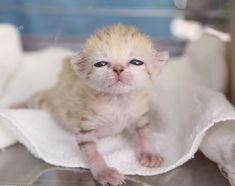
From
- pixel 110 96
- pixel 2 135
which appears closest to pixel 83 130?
pixel 110 96

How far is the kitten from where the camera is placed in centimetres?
89

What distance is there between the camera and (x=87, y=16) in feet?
5.50

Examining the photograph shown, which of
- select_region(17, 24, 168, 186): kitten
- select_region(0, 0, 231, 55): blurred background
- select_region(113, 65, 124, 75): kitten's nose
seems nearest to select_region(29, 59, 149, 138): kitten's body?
select_region(17, 24, 168, 186): kitten

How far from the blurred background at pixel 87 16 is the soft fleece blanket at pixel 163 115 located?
21cm

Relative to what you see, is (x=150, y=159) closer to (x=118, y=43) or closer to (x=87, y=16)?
(x=118, y=43)

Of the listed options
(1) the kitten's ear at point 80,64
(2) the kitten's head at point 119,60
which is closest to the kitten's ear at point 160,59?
(2) the kitten's head at point 119,60

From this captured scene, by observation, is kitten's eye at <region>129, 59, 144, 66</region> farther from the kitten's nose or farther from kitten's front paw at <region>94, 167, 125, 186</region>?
kitten's front paw at <region>94, 167, 125, 186</region>

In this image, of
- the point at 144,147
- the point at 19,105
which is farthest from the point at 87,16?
the point at 144,147

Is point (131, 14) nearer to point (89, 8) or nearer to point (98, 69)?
point (89, 8)

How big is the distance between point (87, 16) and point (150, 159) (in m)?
0.77

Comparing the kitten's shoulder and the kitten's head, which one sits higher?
the kitten's head

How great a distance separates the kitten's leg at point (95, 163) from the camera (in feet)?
3.08

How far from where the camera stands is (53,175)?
99 cm

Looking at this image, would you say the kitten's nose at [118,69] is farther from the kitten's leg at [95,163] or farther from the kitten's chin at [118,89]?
the kitten's leg at [95,163]
